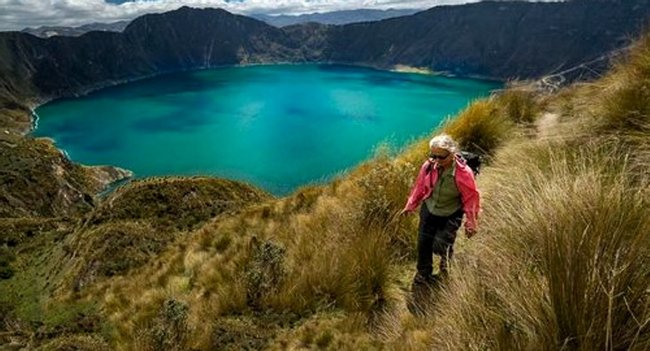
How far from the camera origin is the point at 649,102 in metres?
6.33

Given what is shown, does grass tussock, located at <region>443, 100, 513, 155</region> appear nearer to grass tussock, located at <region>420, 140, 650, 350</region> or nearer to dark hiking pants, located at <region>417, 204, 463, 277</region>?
dark hiking pants, located at <region>417, 204, 463, 277</region>

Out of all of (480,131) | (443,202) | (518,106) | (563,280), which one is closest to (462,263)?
(443,202)

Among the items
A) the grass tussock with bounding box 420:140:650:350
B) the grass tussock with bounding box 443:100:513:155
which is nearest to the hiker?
the grass tussock with bounding box 420:140:650:350

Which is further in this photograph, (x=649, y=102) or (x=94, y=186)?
(x=94, y=186)

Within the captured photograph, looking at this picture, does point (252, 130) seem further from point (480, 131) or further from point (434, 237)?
point (434, 237)

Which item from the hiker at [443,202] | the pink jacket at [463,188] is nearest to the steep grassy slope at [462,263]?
the pink jacket at [463,188]

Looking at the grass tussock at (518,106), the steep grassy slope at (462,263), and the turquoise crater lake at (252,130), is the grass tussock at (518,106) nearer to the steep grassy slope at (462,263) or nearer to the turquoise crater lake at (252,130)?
the steep grassy slope at (462,263)

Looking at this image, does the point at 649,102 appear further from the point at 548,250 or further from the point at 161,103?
the point at 161,103

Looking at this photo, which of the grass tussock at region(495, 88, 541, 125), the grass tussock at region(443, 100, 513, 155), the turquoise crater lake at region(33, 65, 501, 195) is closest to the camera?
the grass tussock at region(443, 100, 513, 155)

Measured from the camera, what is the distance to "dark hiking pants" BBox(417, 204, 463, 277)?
535cm

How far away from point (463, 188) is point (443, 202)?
0.31 meters

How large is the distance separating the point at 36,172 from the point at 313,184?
89.2 m

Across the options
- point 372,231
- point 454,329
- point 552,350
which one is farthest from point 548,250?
point 372,231

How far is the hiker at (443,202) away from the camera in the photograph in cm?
528
